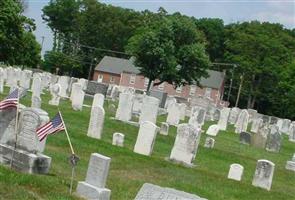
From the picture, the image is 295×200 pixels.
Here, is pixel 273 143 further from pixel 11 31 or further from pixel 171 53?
pixel 171 53

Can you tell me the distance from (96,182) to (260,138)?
51.9 ft

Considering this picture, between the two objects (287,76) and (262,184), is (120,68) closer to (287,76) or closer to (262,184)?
(287,76)

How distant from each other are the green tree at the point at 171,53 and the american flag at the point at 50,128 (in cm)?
3475

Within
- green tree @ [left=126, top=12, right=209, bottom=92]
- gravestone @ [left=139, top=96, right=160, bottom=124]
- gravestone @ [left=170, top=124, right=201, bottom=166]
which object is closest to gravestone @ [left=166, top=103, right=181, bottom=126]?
gravestone @ [left=139, top=96, right=160, bottom=124]

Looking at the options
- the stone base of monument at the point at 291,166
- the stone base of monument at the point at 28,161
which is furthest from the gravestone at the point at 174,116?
the stone base of monument at the point at 28,161

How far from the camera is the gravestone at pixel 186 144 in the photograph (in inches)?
695

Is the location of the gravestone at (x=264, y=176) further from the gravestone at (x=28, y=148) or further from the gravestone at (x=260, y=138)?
the gravestone at (x=260, y=138)

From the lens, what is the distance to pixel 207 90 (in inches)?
3474

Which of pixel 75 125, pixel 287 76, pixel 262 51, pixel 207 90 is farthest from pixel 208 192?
pixel 207 90

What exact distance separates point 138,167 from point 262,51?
6213cm

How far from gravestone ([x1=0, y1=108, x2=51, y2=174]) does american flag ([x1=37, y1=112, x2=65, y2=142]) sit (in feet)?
0.48

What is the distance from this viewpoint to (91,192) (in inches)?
452

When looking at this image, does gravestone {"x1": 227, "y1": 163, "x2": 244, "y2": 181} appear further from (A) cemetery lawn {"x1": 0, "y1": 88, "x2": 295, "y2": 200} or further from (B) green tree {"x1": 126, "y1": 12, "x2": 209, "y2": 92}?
(B) green tree {"x1": 126, "y1": 12, "x2": 209, "y2": 92}

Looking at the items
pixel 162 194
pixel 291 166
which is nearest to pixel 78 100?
pixel 291 166
